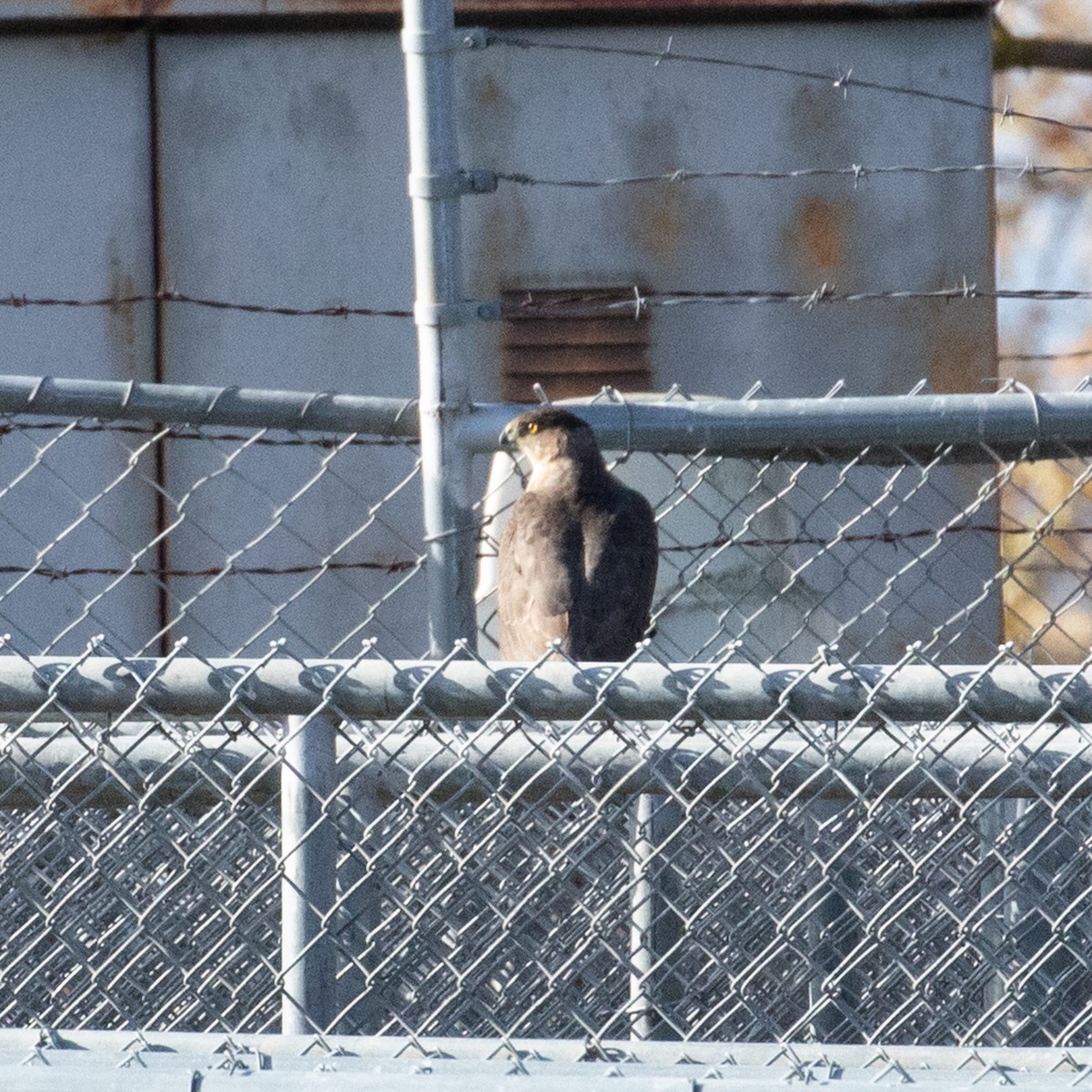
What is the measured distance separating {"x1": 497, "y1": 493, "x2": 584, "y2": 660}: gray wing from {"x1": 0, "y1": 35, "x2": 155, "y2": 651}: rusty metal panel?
2.48 metres

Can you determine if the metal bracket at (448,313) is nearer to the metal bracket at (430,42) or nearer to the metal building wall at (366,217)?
the metal bracket at (430,42)

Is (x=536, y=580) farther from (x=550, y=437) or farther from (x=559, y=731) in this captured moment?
(x=559, y=731)

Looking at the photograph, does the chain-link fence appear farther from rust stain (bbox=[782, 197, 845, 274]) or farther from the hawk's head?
rust stain (bbox=[782, 197, 845, 274])

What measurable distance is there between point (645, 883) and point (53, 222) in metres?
4.72

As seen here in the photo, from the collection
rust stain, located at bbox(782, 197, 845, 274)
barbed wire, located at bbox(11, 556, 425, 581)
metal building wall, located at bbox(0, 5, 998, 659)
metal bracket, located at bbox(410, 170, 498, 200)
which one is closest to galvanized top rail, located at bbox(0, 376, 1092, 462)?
barbed wire, located at bbox(11, 556, 425, 581)

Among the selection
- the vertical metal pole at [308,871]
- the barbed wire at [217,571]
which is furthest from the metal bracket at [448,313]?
the vertical metal pole at [308,871]

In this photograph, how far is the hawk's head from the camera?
12.1ft

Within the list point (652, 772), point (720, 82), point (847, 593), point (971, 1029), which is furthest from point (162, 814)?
point (720, 82)

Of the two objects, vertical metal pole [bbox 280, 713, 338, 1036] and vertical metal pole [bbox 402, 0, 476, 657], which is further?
vertical metal pole [bbox 402, 0, 476, 657]

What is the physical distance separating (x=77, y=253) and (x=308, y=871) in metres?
4.71

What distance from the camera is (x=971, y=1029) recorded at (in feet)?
8.50

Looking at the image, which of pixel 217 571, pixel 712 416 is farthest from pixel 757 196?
pixel 712 416

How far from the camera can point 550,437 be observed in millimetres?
4121

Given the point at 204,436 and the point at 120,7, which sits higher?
the point at 120,7
